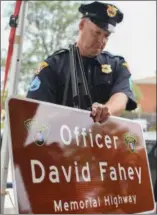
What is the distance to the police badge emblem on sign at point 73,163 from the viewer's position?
122 centimetres

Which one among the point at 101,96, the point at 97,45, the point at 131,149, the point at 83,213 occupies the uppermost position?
the point at 97,45

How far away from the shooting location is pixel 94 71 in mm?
1755

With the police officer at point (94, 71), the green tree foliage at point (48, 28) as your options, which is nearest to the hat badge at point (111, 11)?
the police officer at point (94, 71)

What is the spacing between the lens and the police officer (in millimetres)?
1684

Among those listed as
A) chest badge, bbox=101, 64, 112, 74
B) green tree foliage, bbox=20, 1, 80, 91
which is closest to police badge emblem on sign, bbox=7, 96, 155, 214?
chest badge, bbox=101, 64, 112, 74

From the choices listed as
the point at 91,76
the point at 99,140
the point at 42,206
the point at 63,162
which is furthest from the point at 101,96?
the point at 42,206

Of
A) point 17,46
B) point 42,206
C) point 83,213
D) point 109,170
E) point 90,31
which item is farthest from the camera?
point 17,46

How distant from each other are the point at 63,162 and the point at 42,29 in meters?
18.5

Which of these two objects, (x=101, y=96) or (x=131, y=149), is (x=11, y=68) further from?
(x=131, y=149)

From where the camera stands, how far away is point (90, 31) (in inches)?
66.6

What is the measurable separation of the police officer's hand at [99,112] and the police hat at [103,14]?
40cm

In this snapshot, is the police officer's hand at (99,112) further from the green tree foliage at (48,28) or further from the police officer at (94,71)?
the green tree foliage at (48,28)

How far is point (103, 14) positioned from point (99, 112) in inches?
19.1

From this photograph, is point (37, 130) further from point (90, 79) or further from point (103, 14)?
point (103, 14)
